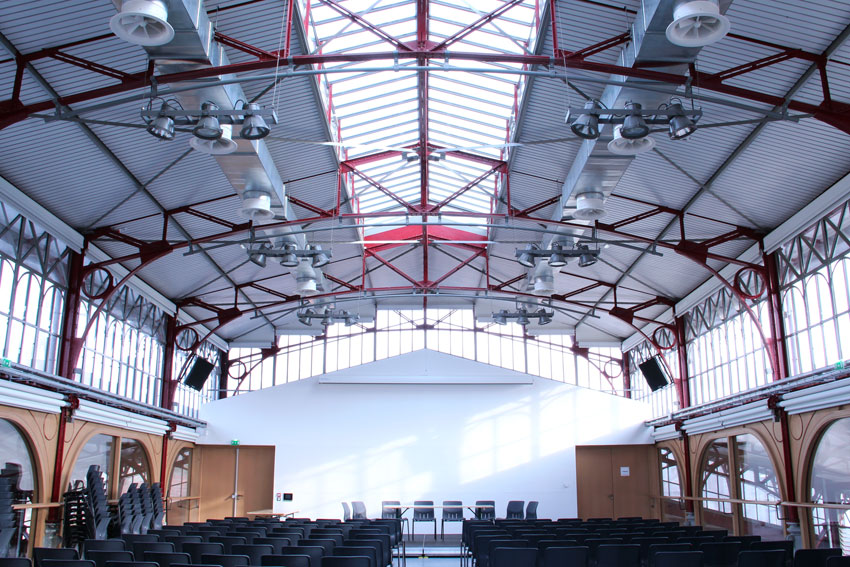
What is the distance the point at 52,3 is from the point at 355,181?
1085 cm

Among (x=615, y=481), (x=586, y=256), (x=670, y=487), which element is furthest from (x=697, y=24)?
(x=615, y=481)

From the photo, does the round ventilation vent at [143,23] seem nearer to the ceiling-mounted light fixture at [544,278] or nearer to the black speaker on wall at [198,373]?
the ceiling-mounted light fixture at [544,278]

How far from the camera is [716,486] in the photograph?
2008cm

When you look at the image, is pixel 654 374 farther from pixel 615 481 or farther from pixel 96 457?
pixel 96 457

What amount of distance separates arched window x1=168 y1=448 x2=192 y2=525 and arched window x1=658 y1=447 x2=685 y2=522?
15553 mm

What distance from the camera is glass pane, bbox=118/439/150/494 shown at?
19672 millimetres

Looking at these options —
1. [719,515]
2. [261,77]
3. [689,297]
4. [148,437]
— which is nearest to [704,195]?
[689,297]

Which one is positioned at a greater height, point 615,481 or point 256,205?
point 256,205

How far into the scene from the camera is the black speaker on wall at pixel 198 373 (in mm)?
24250

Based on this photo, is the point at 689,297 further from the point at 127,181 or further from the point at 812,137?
the point at 127,181

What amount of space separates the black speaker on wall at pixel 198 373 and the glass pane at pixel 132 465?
3.76 meters

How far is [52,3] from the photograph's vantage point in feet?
34.1

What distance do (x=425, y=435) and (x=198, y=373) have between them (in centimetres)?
804

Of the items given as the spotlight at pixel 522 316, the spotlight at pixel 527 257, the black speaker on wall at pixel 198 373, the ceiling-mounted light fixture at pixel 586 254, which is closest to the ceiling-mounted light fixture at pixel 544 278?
the spotlight at pixel 527 257
